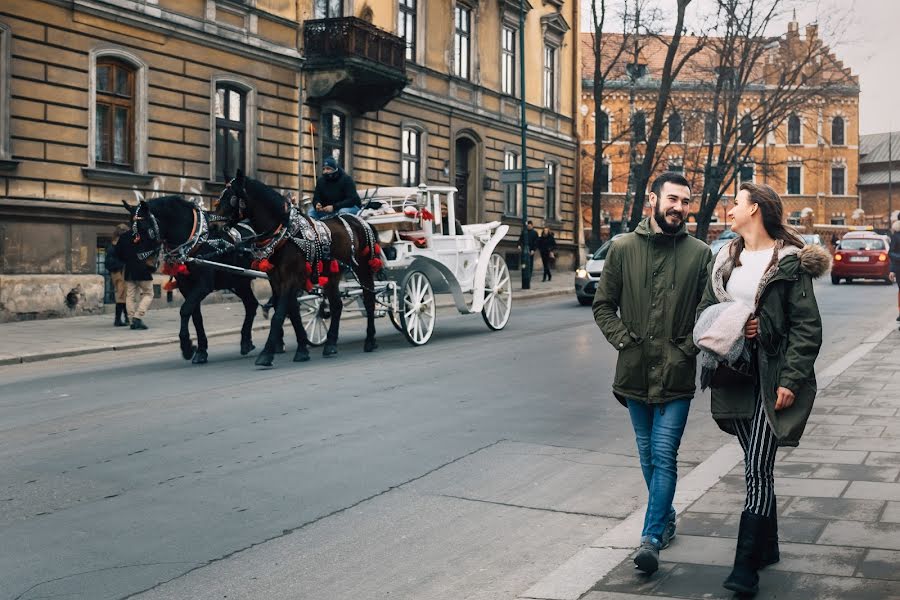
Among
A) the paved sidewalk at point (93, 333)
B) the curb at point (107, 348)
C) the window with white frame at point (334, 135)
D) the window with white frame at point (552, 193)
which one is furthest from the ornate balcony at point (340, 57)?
the window with white frame at point (552, 193)

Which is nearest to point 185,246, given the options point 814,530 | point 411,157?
point 814,530

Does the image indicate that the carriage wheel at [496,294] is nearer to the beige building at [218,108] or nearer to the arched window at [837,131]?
the beige building at [218,108]

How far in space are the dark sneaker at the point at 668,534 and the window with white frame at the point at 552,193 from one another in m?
37.3

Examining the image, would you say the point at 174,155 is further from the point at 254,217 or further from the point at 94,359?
the point at 254,217

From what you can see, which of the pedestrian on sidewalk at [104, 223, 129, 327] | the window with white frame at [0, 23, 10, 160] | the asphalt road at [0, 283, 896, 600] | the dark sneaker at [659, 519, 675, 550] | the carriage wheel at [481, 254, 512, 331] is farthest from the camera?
the pedestrian on sidewalk at [104, 223, 129, 327]

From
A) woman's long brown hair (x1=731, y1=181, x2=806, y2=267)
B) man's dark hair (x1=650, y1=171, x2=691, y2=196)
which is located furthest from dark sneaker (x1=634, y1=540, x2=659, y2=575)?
man's dark hair (x1=650, y1=171, x2=691, y2=196)

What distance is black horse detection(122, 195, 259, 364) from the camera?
12922 mm

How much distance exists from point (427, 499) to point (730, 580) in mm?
2337

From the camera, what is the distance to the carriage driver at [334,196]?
48.9 ft

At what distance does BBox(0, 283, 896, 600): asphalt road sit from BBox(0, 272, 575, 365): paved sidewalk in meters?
1.73

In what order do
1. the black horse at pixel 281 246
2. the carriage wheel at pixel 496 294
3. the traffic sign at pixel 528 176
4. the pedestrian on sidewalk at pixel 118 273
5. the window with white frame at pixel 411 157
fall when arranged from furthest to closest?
1. the window with white frame at pixel 411 157
2. the traffic sign at pixel 528 176
3. the pedestrian on sidewalk at pixel 118 273
4. the carriage wheel at pixel 496 294
5. the black horse at pixel 281 246

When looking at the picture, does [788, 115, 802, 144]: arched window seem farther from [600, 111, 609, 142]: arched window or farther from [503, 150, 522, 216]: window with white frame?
[503, 150, 522, 216]: window with white frame

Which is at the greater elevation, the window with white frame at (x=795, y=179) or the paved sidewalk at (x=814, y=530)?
the window with white frame at (x=795, y=179)

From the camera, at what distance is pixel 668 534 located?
17.6ft
